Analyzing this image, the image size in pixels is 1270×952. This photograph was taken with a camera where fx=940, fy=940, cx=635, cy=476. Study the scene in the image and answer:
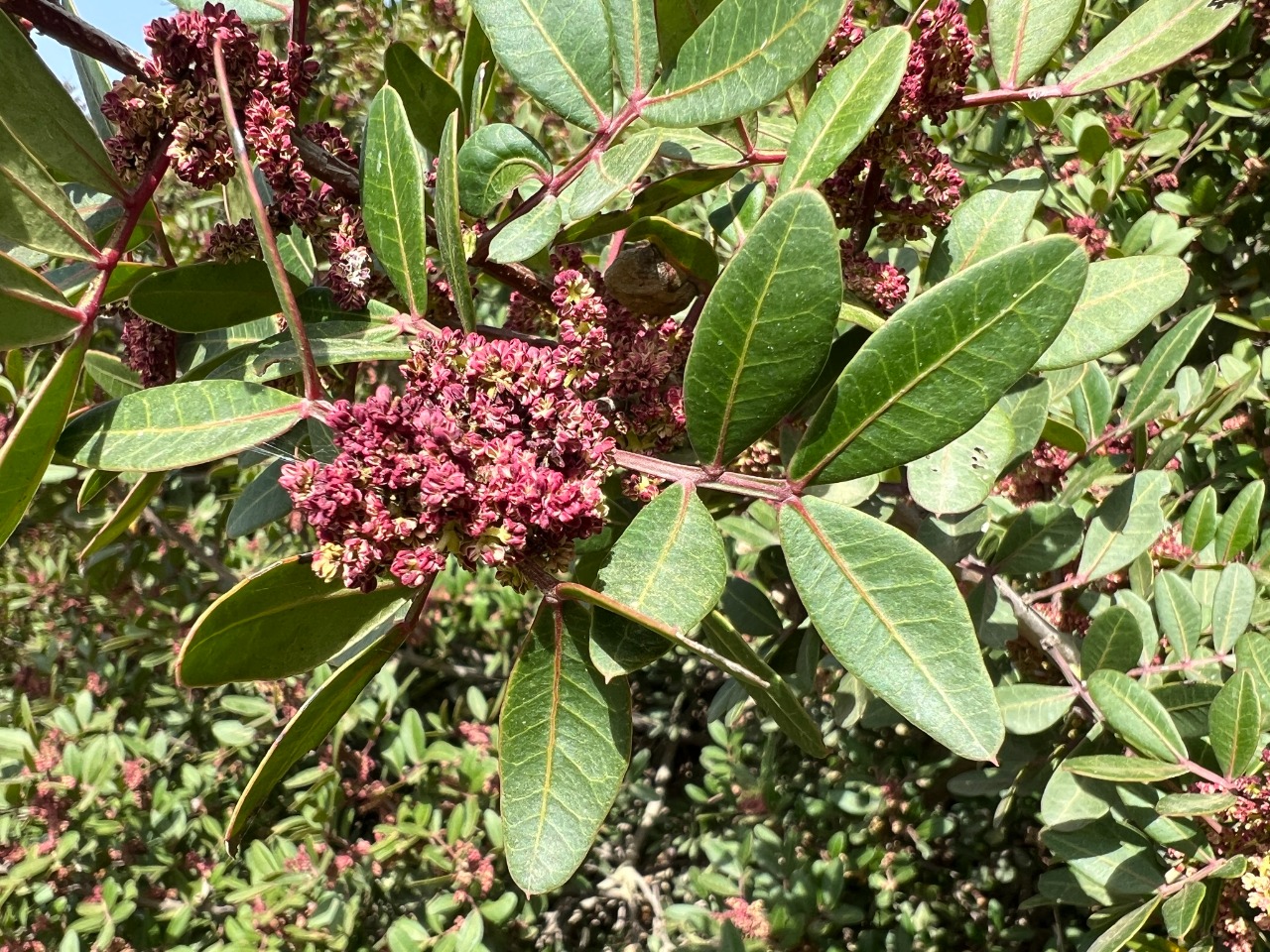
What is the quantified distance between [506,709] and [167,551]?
2437 mm

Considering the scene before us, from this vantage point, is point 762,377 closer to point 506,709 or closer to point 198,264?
point 506,709

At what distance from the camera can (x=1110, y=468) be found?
1560 millimetres

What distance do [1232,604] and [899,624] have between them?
0.96 meters

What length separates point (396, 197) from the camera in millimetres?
947

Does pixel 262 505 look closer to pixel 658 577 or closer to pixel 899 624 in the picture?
pixel 658 577

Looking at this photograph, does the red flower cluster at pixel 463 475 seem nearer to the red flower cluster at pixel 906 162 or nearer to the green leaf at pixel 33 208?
the green leaf at pixel 33 208

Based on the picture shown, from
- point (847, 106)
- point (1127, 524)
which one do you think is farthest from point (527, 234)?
point (1127, 524)

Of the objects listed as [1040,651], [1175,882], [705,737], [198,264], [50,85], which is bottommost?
[705,737]

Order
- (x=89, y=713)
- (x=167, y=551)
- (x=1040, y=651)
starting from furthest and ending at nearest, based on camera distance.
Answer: (x=167, y=551), (x=89, y=713), (x=1040, y=651)

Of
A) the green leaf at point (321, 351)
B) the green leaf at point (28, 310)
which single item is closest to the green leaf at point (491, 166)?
the green leaf at point (321, 351)

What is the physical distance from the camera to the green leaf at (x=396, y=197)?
933mm

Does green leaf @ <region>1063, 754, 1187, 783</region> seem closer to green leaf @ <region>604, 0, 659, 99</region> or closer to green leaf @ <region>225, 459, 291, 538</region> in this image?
green leaf @ <region>604, 0, 659, 99</region>

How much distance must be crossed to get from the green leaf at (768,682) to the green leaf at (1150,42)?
727mm

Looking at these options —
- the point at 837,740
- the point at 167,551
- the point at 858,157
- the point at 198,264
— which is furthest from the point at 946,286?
Answer: the point at 167,551
